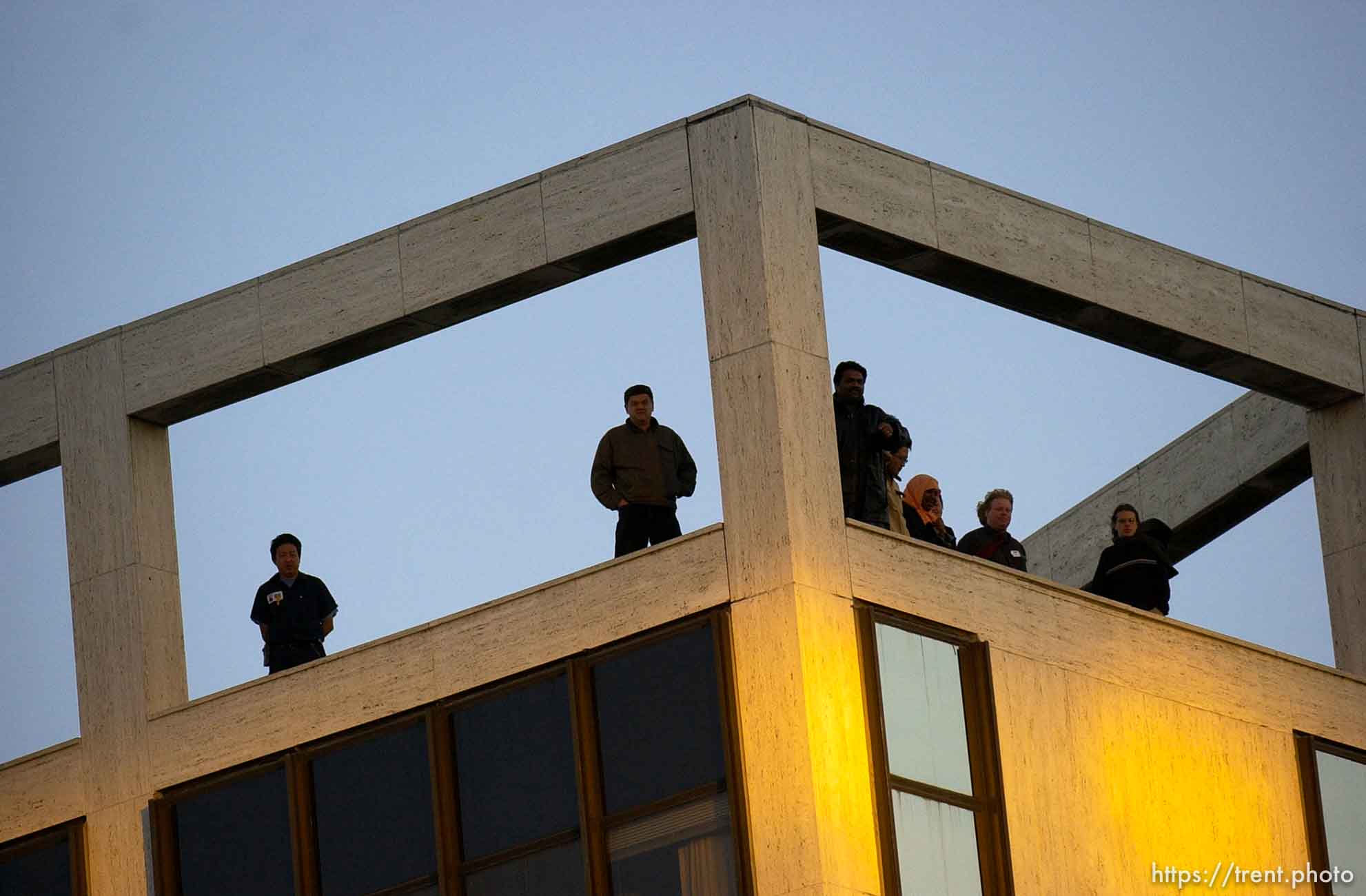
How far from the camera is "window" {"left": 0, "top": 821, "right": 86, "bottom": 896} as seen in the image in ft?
102

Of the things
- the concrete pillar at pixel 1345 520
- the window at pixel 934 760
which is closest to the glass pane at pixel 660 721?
the window at pixel 934 760

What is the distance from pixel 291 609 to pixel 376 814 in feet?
8.54

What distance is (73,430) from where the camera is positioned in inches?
1264

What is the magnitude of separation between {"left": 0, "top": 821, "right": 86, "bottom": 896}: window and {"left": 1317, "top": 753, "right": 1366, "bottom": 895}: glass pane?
12.0m

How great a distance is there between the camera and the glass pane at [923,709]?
89.6 ft

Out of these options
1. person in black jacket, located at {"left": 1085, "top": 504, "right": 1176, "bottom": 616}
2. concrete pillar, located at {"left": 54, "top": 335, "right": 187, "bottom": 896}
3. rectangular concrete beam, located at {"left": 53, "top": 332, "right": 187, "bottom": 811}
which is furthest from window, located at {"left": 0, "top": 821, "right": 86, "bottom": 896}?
person in black jacket, located at {"left": 1085, "top": 504, "right": 1176, "bottom": 616}

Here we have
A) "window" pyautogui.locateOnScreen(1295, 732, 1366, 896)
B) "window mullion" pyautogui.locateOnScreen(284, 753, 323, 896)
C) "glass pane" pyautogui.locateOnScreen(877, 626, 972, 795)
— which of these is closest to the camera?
"glass pane" pyautogui.locateOnScreen(877, 626, 972, 795)

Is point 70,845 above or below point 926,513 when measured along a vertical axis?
below

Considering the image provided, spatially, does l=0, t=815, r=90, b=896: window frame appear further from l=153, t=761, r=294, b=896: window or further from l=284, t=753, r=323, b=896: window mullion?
l=284, t=753, r=323, b=896: window mullion

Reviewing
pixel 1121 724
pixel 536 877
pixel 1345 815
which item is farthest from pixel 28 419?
pixel 1345 815

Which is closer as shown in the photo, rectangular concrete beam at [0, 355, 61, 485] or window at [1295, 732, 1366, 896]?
window at [1295, 732, 1366, 896]

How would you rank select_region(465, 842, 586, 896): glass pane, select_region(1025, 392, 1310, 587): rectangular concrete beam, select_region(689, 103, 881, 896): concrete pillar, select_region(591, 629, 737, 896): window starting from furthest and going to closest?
select_region(1025, 392, 1310, 587): rectangular concrete beam < select_region(465, 842, 586, 896): glass pane < select_region(591, 629, 737, 896): window < select_region(689, 103, 881, 896): concrete pillar

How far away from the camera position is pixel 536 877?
28125 millimetres

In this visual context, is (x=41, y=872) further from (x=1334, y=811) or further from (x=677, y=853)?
(x=1334, y=811)
